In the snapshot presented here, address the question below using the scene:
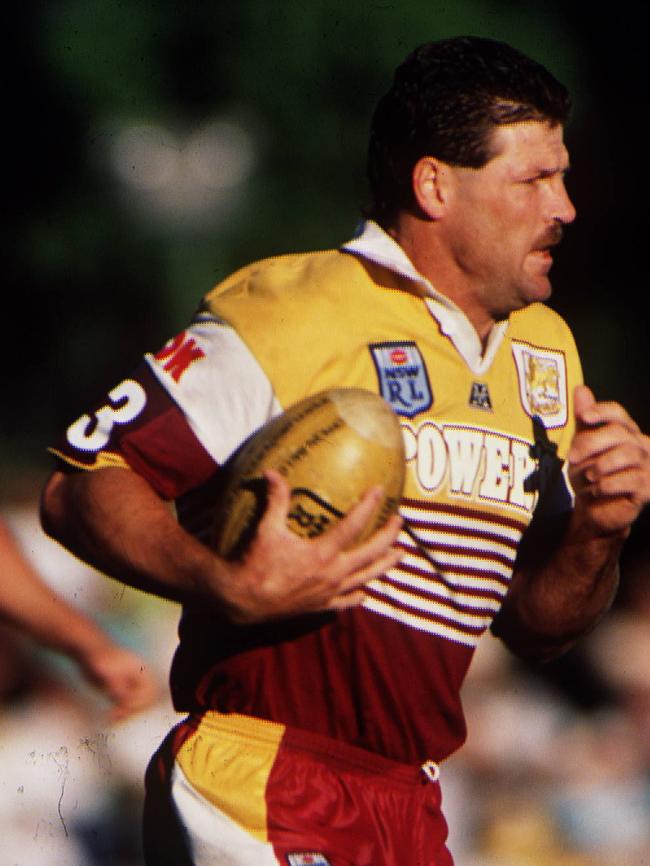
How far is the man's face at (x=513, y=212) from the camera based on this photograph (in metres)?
3.29

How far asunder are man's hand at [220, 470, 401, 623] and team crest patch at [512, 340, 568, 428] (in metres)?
0.84

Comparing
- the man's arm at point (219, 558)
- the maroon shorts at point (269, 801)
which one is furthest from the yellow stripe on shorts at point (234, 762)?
the man's arm at point (219, 558)

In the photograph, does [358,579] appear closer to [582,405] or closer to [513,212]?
[582,405]

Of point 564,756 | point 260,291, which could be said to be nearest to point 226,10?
point 260,291

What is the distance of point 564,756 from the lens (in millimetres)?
5207

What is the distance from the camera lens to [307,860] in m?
2.95

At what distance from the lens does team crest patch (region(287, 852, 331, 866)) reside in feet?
9.66

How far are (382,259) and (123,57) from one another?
6.70 ft

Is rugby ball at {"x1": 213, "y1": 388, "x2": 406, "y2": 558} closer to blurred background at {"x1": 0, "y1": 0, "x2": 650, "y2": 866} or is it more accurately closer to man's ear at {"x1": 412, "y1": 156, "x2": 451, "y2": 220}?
man's ear at {"x1": 412, "y1": 156, "x2": 451, "y2": 220}

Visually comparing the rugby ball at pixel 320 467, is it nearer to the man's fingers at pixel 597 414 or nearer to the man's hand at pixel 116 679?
the man's fingers at pixel 597 414

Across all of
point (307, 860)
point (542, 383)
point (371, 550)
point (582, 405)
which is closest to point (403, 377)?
point (582, 405)

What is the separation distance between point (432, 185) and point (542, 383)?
0.50m

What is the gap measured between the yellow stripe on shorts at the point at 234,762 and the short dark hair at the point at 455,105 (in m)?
1.12

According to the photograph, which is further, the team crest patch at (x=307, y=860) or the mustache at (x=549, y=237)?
the mustache at (x=549, y=237)
